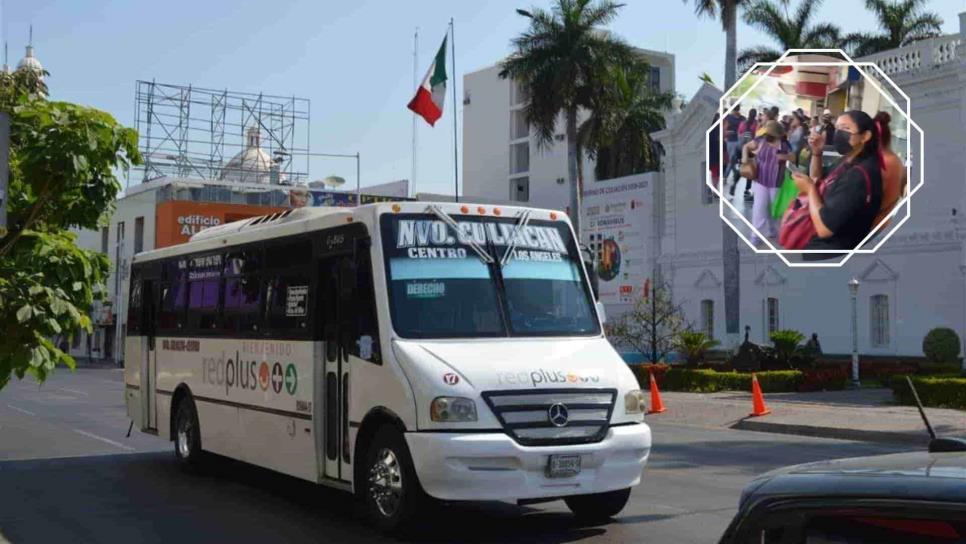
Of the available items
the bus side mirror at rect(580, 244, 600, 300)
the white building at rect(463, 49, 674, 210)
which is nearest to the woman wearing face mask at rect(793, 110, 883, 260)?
the bus side mirror at rect(580, 244, 600, 300)

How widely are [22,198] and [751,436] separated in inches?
595

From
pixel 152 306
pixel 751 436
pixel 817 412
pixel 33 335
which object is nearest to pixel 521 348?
pixel 33 335

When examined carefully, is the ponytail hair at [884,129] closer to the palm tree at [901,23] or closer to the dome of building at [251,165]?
the palm tree at [901,23]

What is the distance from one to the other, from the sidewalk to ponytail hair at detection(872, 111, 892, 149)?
41.8ft

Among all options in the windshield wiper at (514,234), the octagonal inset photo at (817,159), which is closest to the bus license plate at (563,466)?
the windshield wiper at (514,234)

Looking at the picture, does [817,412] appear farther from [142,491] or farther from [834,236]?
[834,236]

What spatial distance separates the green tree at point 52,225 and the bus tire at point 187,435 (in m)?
6.05

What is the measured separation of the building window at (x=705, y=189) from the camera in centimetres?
4822

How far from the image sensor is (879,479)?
280 cm

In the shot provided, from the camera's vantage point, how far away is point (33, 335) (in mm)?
7242

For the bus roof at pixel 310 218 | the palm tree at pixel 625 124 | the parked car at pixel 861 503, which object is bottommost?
the parked car at pixel 861 503

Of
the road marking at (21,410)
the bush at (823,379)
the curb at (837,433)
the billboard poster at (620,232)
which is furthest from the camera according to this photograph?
the billboard poster at (620,232)

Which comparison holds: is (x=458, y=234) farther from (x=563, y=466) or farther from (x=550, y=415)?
(x=563, y=466)

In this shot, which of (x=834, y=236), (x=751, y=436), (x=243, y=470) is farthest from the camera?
(x=834, y=236)
